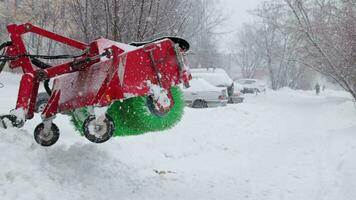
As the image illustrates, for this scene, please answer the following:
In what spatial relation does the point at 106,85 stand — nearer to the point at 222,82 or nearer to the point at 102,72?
the point at 102,72

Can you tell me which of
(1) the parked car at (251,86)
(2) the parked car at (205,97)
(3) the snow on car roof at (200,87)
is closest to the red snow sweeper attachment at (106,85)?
(2) the parked car at (205,97)

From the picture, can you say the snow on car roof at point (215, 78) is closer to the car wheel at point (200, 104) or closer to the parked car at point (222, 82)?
the parked car at point (222, 82)

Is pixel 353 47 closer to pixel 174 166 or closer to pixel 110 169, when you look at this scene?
pixel 174 166

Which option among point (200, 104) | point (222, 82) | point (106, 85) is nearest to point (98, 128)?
point (106, 85)

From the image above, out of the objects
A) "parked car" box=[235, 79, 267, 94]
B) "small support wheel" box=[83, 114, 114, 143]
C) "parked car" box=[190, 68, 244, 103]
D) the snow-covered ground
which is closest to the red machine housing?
"small support wheel" box=[83, 114, 114, 143]

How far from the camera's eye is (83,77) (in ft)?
17.6

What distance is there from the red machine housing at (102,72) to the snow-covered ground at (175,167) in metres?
0.58

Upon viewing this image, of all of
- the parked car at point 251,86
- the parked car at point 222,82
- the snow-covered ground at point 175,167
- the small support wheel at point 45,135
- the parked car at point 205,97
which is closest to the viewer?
the snow-covered ground at point 175,167

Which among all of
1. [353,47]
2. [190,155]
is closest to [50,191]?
[190,155]

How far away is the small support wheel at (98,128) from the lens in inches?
186

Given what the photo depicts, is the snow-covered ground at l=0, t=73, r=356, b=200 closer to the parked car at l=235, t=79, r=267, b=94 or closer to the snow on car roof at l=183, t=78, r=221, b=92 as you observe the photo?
the snow on car roof at l=183, t=78, r=221, b=92

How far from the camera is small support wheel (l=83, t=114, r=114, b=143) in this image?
15.5 feet

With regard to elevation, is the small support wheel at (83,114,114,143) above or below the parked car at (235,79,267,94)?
above

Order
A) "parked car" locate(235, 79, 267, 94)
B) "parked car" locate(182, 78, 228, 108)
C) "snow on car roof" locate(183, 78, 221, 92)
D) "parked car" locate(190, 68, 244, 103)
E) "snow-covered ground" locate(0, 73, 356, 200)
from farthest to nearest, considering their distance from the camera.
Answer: "parked car" locate(235, 79, 267, 94)
"parked car" locate(190, 68, 244, 103)
"snow on car roof" locate(183, 78, 221, 92)
"parked car" locate(182, 78, 228, 108)
"snow-covered ground" locate(0, 73, 356, 200)
